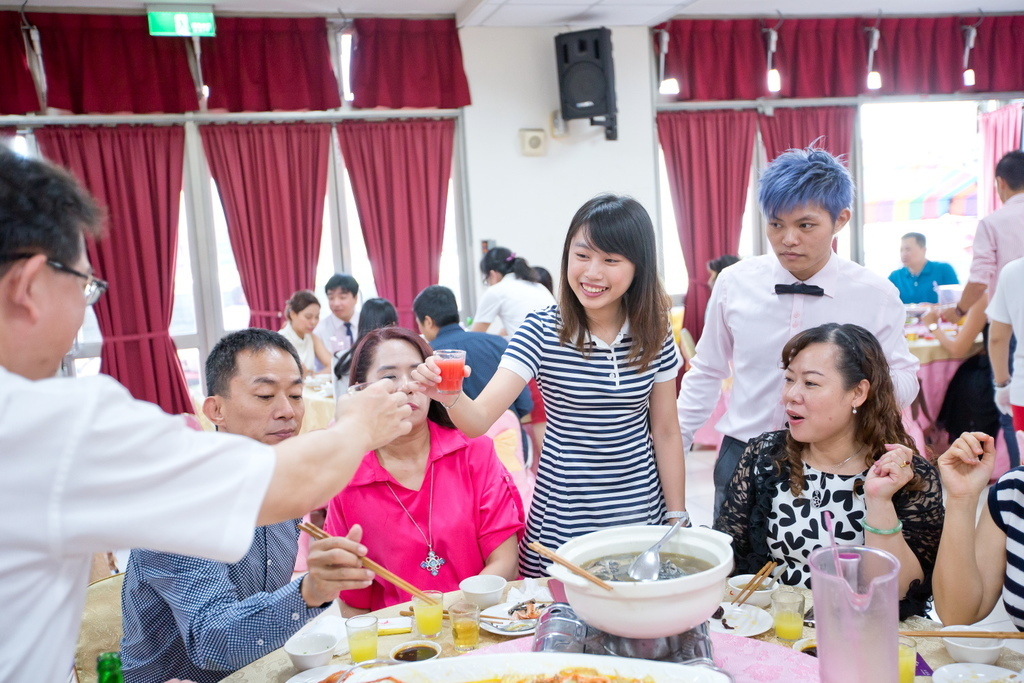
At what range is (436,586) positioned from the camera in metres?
1.97

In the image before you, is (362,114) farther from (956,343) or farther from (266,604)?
(266,604)

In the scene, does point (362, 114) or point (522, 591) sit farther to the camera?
point (362, 114)

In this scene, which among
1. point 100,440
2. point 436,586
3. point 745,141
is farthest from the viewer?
point 745,141

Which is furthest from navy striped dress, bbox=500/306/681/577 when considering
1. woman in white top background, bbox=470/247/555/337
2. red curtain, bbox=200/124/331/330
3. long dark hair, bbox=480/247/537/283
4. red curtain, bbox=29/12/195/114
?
red curtain, bbox=29/12/195/114

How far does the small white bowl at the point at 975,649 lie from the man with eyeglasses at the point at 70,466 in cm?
103

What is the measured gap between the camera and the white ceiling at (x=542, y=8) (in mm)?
5602

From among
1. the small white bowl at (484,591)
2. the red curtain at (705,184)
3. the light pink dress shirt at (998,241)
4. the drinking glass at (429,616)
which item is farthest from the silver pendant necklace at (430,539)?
the red curtain at (705,184)

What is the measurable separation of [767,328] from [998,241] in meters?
2.78

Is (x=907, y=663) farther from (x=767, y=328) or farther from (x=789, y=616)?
(x=767, y=328)

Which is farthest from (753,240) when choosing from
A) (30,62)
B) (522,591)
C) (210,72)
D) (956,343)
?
(522,591)

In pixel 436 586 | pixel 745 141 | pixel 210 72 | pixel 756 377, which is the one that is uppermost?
pixel 210 72

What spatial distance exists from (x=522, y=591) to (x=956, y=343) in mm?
3853

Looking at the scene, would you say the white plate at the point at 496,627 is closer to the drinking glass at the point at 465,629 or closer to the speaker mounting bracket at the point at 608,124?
the drinking glass at the point at 465,629

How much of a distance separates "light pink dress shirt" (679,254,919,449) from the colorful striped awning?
5766 mm
